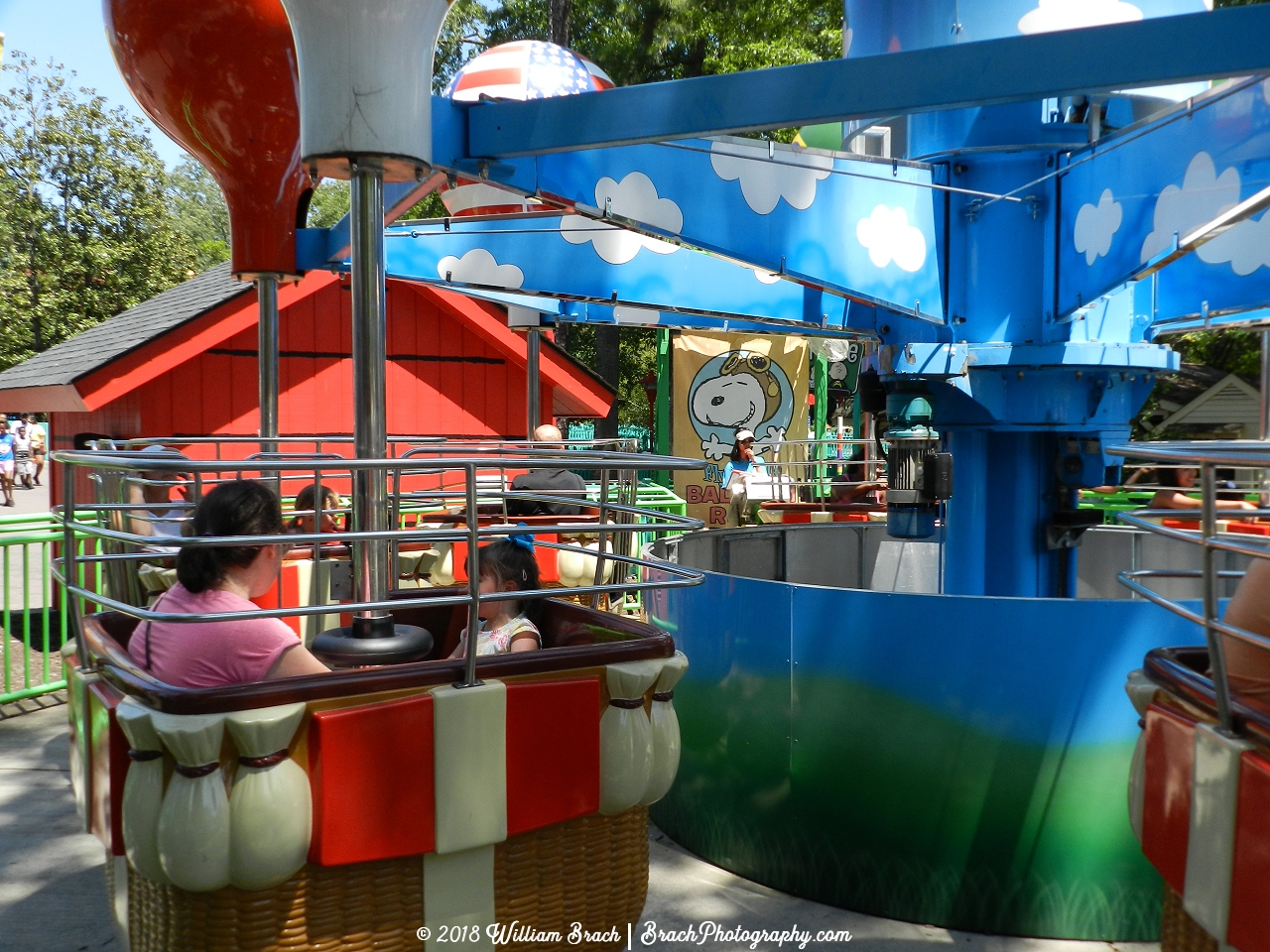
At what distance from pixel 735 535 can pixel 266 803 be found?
502cm

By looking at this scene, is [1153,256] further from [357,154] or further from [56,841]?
[56,841]

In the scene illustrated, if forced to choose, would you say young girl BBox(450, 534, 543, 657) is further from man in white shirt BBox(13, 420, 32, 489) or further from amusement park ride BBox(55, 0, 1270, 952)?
man in white shirt BBox(13, 420, 32, 489)

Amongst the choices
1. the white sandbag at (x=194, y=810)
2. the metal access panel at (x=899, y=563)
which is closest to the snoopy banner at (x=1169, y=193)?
the metal access panel at (x=899, y=563)

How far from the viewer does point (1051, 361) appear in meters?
4.92

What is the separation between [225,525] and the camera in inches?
107

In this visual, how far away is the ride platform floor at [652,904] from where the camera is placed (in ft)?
12.1

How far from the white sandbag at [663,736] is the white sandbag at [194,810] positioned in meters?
1.02

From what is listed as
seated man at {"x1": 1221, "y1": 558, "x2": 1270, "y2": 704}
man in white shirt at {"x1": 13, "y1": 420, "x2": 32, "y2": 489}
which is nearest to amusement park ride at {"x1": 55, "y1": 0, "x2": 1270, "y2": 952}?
seated man at {"x1": 1221, "y1": 558, "x2": 1270, "y2": 704}

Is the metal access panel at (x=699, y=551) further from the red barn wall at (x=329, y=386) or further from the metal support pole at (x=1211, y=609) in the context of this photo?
the red barn wall at (x=329, y=386)

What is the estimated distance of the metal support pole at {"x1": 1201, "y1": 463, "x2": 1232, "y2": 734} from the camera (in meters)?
2.19

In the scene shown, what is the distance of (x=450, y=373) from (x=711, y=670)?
8.49 metres

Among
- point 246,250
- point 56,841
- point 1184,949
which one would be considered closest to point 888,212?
point 246,250

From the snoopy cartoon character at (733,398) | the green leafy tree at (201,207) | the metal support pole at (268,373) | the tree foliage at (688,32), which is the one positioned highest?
the green leafy tree at (201,207)

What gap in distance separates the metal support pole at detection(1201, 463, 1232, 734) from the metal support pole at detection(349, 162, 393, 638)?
1.79 metres
